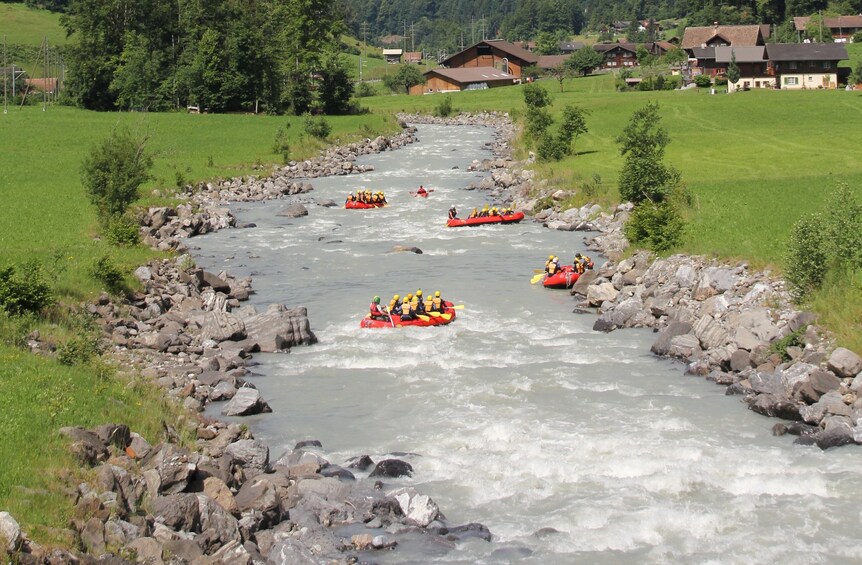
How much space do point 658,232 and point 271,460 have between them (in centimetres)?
1957

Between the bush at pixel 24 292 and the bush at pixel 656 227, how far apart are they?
1920 centimetres

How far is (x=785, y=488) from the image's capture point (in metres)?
17.9

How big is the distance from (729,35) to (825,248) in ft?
399

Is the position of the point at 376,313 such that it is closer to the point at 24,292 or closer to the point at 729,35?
the point at 24,292

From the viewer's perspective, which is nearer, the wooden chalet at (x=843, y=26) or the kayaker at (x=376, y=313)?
the kayaker at (x=376, y=313)

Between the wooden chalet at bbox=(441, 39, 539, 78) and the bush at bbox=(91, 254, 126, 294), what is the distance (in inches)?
5257

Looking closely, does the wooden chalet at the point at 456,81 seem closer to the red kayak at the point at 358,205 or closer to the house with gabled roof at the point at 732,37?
the house with gabled roof at the point at 732,37

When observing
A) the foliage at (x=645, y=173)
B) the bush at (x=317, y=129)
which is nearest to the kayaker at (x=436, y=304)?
the foliage at (x=645, y=173)

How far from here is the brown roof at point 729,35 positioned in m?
136

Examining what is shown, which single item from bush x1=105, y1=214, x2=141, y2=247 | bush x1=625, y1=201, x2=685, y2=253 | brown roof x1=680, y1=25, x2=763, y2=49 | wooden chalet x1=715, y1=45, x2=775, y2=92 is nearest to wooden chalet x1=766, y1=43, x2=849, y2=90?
wooden chalet x1=715, y1=45, x2=775, y2=92

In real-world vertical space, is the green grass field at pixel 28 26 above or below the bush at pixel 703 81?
above

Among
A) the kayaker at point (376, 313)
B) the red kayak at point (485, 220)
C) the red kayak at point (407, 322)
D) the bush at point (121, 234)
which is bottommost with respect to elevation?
the red kayak at point (407, 322)

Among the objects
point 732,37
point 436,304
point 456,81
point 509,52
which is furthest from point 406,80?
point 436,304

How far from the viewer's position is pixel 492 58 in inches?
6368
